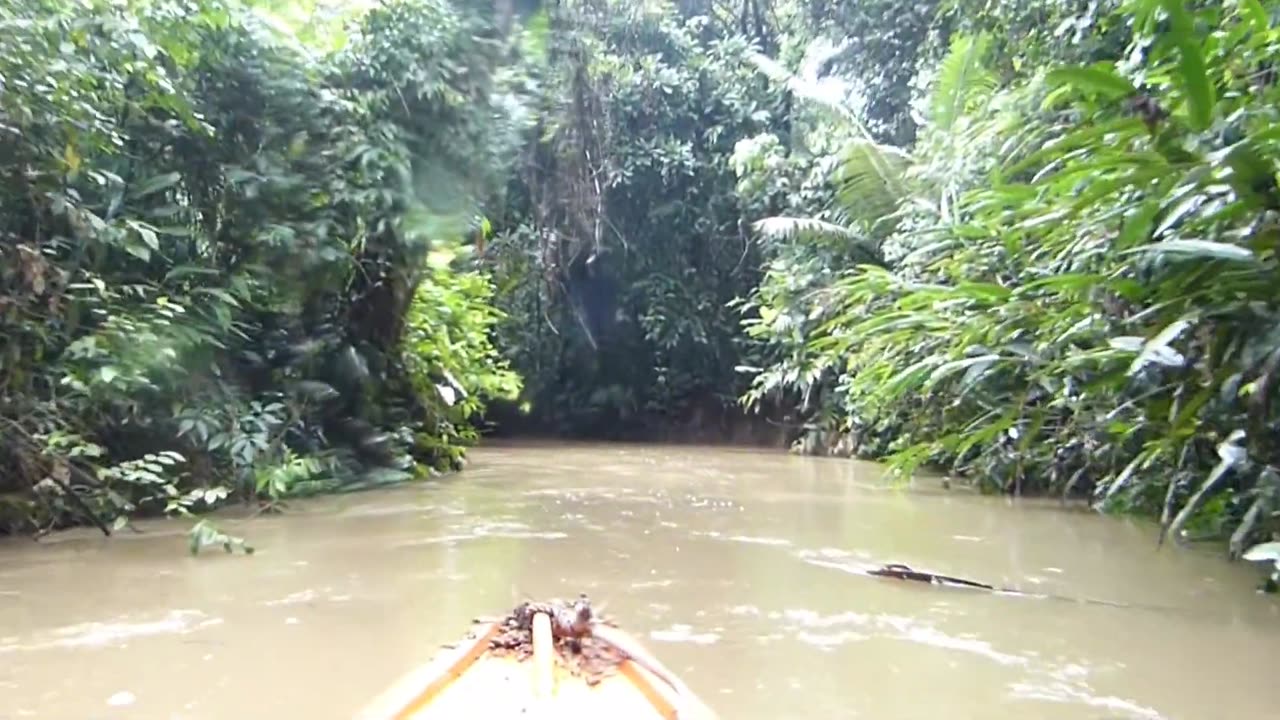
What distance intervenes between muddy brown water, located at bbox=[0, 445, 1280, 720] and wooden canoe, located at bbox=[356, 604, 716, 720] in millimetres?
339

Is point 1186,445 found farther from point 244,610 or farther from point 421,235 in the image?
point 421,235

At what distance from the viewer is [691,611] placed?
3.31 m

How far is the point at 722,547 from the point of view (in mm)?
4617

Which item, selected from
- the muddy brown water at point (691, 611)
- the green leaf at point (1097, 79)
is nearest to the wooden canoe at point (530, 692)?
the muddy brown water at point (691, 611)

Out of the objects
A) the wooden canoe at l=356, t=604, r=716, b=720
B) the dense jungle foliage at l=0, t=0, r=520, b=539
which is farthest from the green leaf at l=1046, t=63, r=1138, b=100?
the dense jungle foliage at l=0, t=0, r=520, b=539

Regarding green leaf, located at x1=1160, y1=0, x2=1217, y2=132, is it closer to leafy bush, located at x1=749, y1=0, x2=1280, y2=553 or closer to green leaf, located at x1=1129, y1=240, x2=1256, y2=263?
leafy bush, located at x1=749, y1=0, x2=1280, y2=553

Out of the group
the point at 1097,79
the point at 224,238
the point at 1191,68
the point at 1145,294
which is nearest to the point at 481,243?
the point at 224,238

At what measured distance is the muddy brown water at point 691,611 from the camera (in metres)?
2.45

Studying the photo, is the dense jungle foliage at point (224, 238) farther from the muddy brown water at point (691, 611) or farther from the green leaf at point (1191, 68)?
the green leaf at point (1191, 68)

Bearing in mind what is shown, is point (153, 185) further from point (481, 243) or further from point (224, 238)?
point (481, 243)

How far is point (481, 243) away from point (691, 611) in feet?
23.1

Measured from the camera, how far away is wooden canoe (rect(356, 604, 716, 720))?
6.33 ft

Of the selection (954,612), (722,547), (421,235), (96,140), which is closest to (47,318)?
(96,140)

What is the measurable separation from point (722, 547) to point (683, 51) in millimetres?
11145
